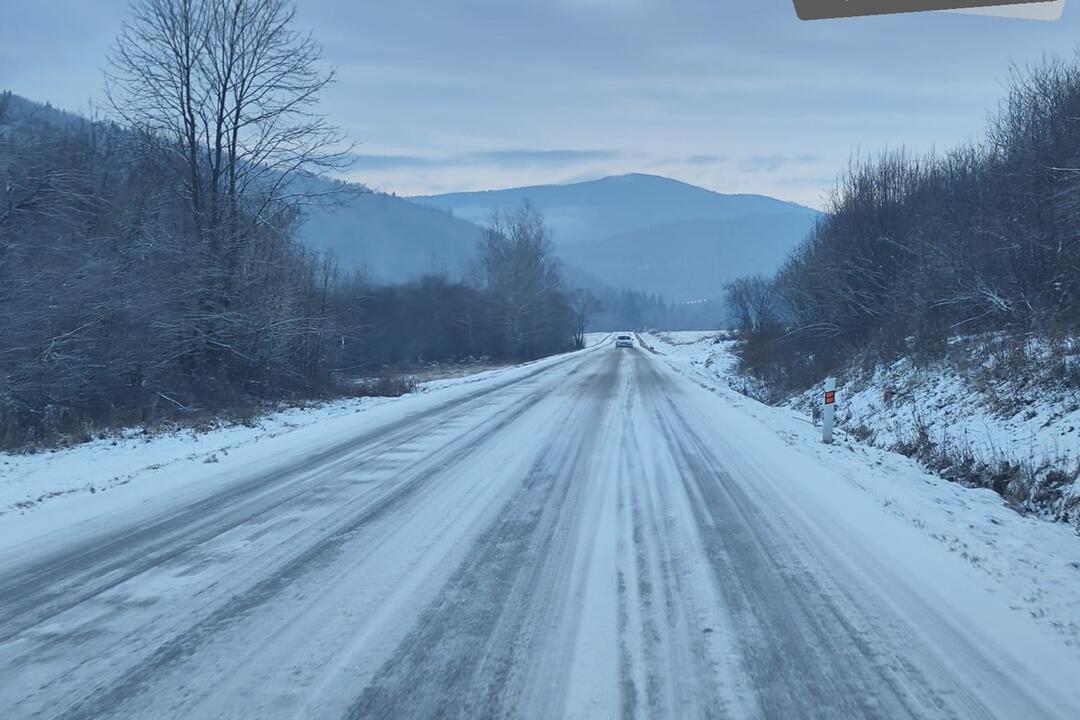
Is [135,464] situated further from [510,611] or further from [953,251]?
[953,251]

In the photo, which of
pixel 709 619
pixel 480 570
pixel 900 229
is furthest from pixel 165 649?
pixel 900 229

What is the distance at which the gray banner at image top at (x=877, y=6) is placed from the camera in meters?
3.43


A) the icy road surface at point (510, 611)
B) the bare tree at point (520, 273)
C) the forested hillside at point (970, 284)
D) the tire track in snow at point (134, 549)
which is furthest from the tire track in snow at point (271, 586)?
the bare tree at point (520, 273)

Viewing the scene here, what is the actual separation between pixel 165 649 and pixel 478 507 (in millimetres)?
3308

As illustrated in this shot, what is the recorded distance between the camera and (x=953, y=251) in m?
17.3

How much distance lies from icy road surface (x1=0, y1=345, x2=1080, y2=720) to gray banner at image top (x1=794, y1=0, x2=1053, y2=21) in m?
3.48

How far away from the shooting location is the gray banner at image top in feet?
11.3

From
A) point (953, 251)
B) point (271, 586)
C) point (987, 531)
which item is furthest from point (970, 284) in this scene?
point (271, 586)

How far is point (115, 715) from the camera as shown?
303 cm

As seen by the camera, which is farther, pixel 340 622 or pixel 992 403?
pixel 992 403

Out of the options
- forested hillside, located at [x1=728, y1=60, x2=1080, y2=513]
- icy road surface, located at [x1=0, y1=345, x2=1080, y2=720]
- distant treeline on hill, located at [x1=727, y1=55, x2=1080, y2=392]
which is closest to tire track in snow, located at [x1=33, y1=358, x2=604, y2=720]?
icy road surface, located at [x1=0, y1=345, x2=1080, y2=720]

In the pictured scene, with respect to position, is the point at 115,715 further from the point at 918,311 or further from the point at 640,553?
the point at 918,311

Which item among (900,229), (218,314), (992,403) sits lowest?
(992,403)

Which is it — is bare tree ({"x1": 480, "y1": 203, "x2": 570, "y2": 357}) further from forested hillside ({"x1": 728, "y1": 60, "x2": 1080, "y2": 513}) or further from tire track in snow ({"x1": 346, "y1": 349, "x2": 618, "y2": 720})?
tire track in snow ({"x1": 346, "y1": 349, "x2": 618, "y2": 720})
